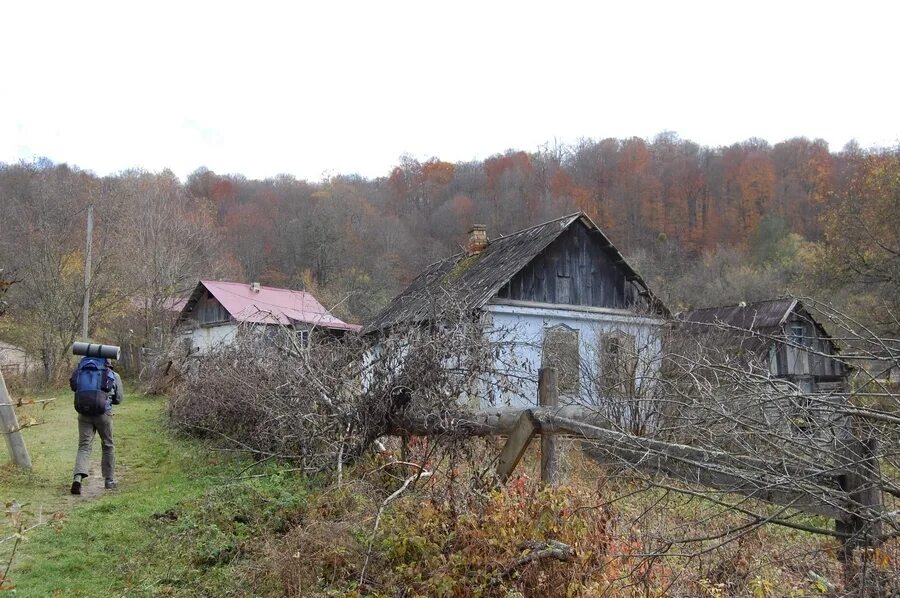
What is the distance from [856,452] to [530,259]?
1226cm

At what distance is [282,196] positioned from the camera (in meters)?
51.0

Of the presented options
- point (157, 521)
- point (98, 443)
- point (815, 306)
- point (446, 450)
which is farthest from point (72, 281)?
point (815, 306)

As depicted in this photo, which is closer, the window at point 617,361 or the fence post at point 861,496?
the fence post at point 861,496

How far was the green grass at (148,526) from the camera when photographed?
15.9 ft

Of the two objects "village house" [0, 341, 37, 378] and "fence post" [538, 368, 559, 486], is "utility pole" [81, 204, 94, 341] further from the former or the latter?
"fence post" [538, 368, 559, 486]

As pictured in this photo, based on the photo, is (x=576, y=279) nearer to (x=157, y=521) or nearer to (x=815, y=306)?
(x=157, y=521)

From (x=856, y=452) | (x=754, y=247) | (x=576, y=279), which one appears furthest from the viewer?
(x=754, y=247)

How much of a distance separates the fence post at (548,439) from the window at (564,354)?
6585 millimetres

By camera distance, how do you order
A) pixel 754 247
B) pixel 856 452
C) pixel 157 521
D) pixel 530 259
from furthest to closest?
pixel 754 247, pixel 530 259, pixel 157 521, pixel 856 452

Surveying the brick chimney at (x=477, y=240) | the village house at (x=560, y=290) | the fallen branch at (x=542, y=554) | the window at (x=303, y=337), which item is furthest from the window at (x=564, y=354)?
the fallen branch at (x=542, y=554)

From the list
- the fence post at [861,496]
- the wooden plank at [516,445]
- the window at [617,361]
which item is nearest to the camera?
the fence post at [861,496]

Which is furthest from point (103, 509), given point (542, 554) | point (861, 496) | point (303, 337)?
point (861, 496)

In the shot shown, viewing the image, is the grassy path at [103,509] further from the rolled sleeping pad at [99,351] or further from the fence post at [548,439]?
the fence post at [548,439]

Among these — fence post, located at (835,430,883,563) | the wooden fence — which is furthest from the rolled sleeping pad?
fence post, located at (835,430,883,563)
